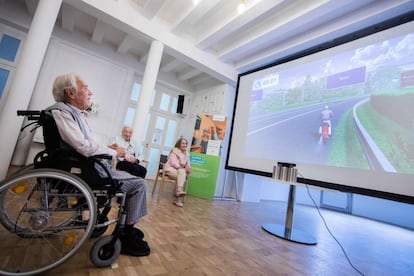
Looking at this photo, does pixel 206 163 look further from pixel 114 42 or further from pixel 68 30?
pixel 68 30

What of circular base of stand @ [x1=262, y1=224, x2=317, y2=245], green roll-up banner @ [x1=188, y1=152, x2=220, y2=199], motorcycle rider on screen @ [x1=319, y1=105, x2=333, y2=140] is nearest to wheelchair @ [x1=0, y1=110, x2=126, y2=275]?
circular base of stand @ [x1=262, y1=224, x2=317, y2=245]

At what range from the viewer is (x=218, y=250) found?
4.55 feet

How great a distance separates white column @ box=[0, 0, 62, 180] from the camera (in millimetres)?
2242

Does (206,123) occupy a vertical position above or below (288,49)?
below

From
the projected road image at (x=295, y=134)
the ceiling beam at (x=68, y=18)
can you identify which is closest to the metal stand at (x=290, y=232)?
the projected road image at (x=295, y=134)

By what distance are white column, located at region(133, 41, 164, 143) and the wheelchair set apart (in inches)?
86.0

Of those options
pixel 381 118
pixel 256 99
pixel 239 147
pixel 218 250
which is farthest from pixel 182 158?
pixel 381 118

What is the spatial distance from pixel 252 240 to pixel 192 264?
773mm

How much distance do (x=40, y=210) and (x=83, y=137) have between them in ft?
1.18

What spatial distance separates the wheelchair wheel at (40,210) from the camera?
31.4 inches

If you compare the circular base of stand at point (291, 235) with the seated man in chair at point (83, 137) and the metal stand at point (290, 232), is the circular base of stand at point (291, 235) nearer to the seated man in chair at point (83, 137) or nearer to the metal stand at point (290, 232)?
the metal stand at point (290, 232)

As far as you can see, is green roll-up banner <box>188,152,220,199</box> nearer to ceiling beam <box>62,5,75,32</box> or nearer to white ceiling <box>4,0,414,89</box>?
white ceiling <box>4,0,414,89</box>

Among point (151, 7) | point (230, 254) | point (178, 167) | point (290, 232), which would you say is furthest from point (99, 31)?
point (290, 232)

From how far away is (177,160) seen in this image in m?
3.01
